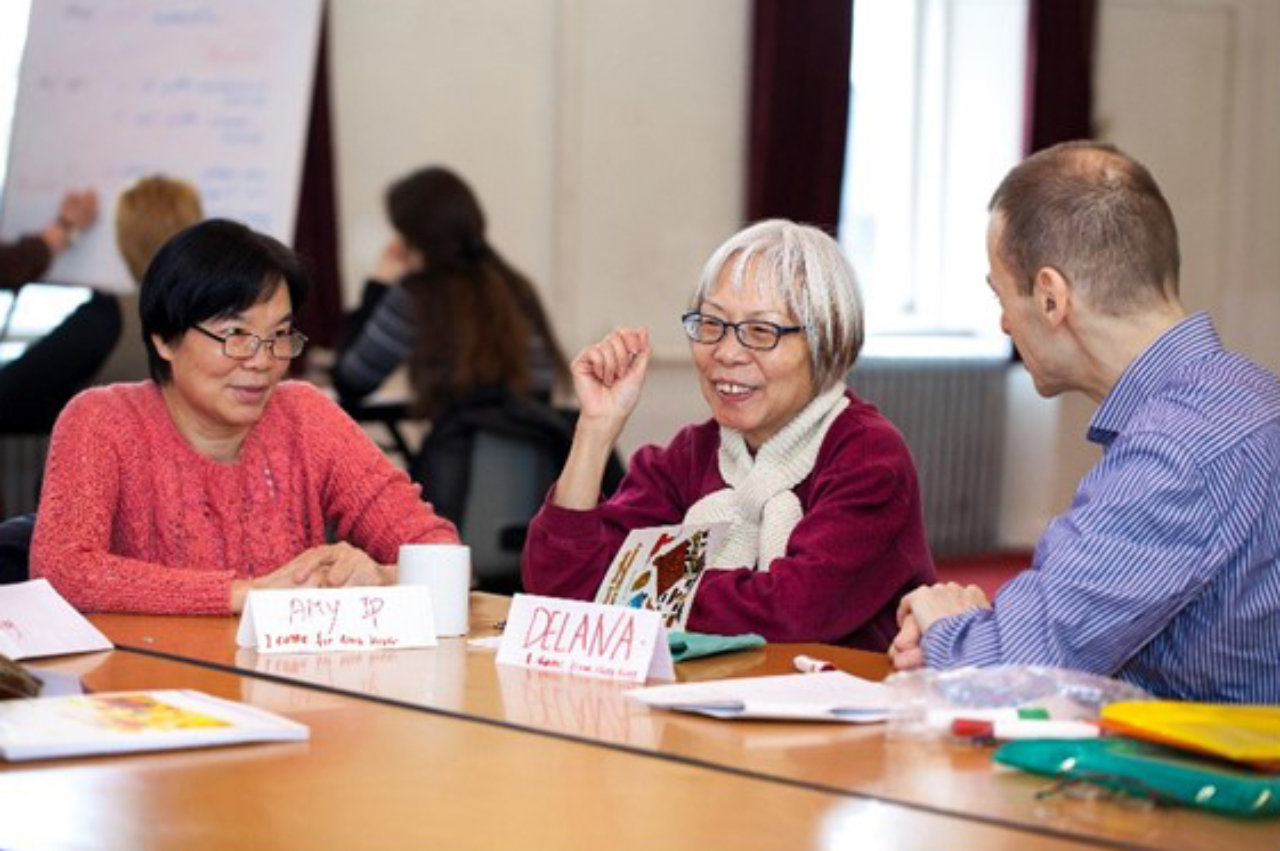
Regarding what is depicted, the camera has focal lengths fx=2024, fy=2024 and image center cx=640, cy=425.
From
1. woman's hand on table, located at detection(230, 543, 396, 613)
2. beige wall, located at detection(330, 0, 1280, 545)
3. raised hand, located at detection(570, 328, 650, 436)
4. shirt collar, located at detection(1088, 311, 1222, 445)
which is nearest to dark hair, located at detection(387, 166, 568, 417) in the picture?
beige wall, located at detection(330, 0, 1280, 545)

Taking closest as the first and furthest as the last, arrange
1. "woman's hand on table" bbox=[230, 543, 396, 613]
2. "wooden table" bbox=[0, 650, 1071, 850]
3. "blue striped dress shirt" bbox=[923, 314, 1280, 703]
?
1. "wooden table" bbox=[0, 650, 1071, 850]
2. "blue striped dress shirt" bbox=[923, 314, 1280, 703]
3. "woman's hand on table" bbox=[230, 543, 396, 613]

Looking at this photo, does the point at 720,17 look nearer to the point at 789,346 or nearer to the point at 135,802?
the point at 789,346

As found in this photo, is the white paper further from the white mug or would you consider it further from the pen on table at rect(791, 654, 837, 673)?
the pen on table at rect(791, 654, 837, 673)

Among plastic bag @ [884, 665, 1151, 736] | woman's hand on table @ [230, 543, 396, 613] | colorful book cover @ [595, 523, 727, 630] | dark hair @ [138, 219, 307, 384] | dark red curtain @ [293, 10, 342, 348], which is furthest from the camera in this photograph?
dark red curtain @ [293, 10, 342, 348]

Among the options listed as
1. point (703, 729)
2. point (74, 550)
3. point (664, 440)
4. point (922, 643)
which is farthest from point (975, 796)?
point (664, 440)

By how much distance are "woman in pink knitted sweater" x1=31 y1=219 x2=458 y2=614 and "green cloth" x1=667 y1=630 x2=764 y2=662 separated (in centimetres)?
54

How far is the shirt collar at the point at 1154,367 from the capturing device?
241 cm

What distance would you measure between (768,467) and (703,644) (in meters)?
0.60

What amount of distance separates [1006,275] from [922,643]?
490 mm

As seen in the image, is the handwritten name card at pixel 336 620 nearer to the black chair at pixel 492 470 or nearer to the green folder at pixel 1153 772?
the green folder at pixel 1153 772

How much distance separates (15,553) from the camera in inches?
118

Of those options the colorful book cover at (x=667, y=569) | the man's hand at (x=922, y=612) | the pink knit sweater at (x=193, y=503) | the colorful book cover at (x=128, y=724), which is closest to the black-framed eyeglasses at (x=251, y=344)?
the pink knit sweater at (x=193, y=503)

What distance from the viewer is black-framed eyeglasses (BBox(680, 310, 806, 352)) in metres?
2.99

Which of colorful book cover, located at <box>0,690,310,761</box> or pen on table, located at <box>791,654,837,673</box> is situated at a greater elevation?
pen on table, located at <box>791,654,837,673</box>
